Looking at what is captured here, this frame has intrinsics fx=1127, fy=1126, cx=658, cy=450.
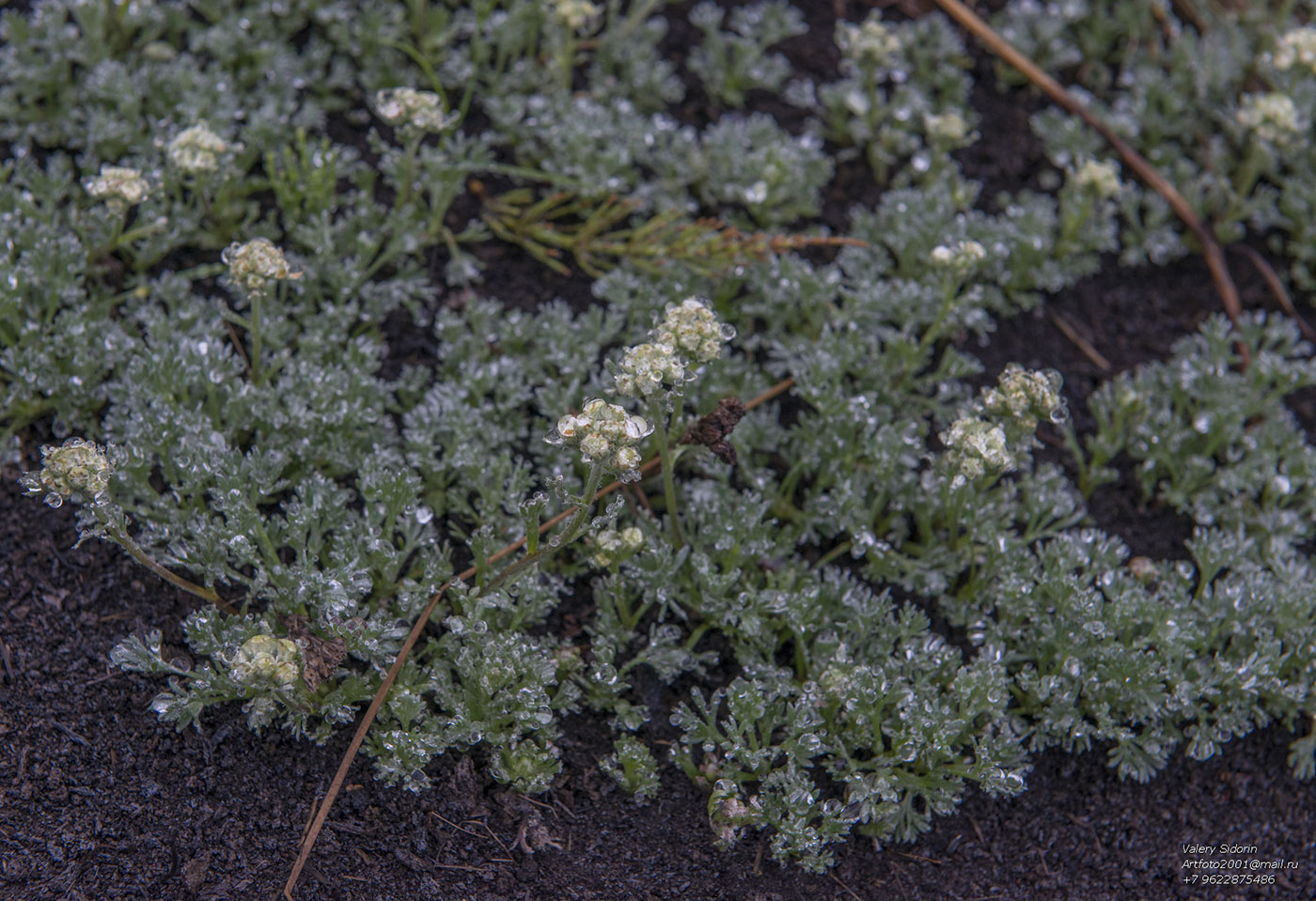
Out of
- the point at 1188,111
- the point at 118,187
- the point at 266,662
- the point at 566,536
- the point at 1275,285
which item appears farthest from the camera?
the point at 1188,111

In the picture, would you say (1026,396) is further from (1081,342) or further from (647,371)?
(1081,342)

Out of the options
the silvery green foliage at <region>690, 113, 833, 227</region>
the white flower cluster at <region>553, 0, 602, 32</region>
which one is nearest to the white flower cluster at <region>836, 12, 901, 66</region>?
the silvery green foliage at <region>690, 113, 833, 227</region>

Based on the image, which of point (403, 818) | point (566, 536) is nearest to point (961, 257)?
point (566, 536)

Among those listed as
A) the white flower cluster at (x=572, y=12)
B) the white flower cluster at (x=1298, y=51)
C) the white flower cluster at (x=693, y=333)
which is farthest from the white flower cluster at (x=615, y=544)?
the white flower cluster at (x=1298, y=51)

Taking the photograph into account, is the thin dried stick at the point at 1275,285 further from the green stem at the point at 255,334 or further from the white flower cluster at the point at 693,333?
the green stem at the point at 255,334

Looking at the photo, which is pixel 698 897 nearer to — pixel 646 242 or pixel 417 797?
pixel 417 797
